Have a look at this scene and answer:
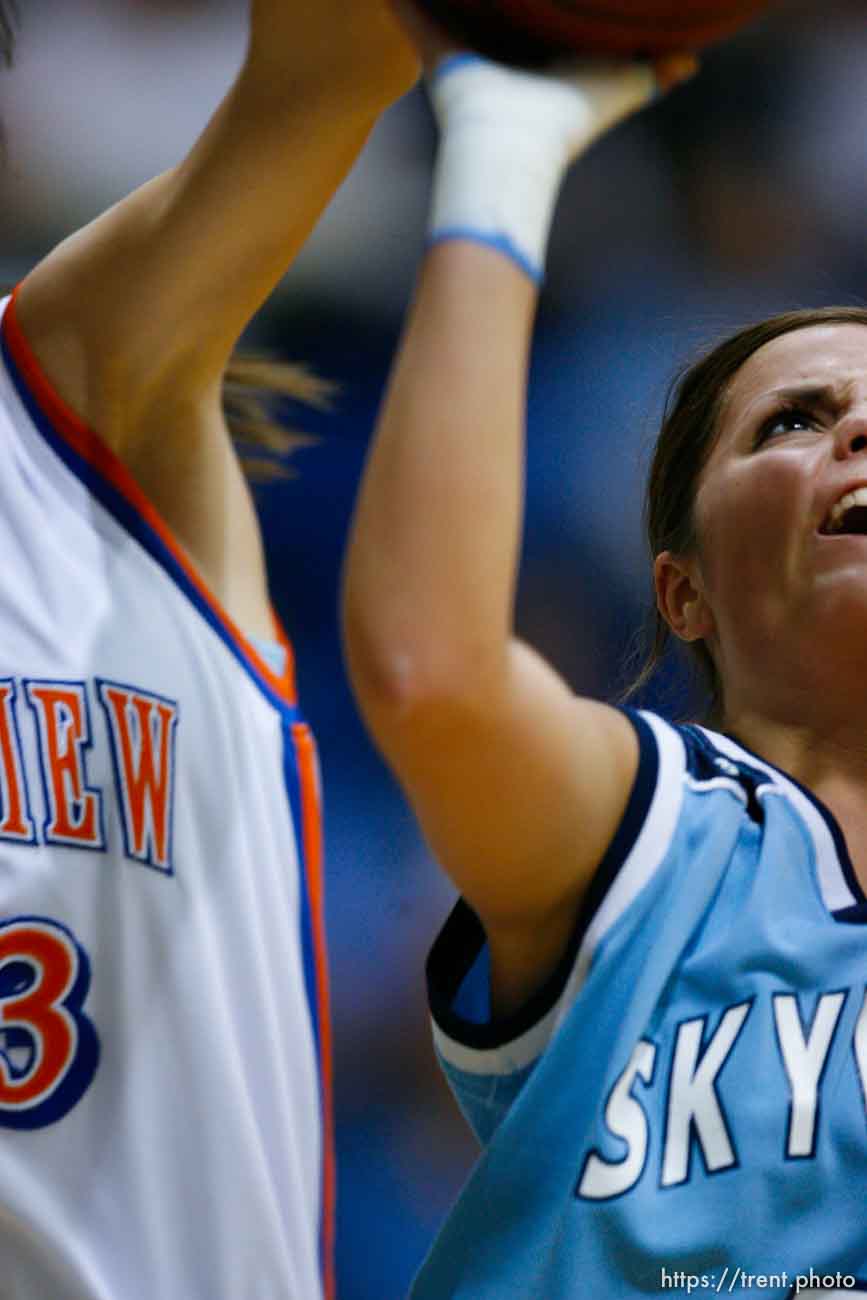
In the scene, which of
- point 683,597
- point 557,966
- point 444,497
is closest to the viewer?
point 444,497

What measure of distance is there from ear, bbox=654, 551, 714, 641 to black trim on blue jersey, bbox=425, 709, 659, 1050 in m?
0.17

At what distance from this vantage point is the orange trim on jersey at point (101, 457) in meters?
0.85

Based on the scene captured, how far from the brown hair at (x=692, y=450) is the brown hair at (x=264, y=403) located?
227 millimetres

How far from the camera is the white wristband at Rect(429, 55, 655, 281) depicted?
65 cm

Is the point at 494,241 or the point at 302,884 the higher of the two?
the point at 494,241

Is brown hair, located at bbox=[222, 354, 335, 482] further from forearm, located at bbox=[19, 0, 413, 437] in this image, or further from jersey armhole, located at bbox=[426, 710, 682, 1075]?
jersey armhole, located at bbox=[426, 710, 682, 1075]

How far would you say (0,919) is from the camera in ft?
2.56

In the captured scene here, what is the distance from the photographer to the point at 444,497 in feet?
2.00

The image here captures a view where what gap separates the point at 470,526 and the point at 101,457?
0.31 metres

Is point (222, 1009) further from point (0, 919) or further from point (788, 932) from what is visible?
point (788, 932)

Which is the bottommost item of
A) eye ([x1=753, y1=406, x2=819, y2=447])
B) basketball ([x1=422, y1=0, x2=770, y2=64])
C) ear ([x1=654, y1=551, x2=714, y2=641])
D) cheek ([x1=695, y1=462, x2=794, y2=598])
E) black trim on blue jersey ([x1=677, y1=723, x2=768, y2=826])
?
black trim on blue jersey ([x1=677, y1=723, x2=768, y2=826])

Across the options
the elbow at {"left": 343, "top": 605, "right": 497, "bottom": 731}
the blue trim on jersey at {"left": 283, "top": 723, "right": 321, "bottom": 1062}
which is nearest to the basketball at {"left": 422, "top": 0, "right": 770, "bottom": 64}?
the elbow at {"left": 343, "top": 605, "right": 497, "bottom": 731}

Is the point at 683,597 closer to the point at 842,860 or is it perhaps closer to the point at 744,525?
the point at 744,525

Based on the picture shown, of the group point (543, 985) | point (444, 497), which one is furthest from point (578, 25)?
point (543, 985)
